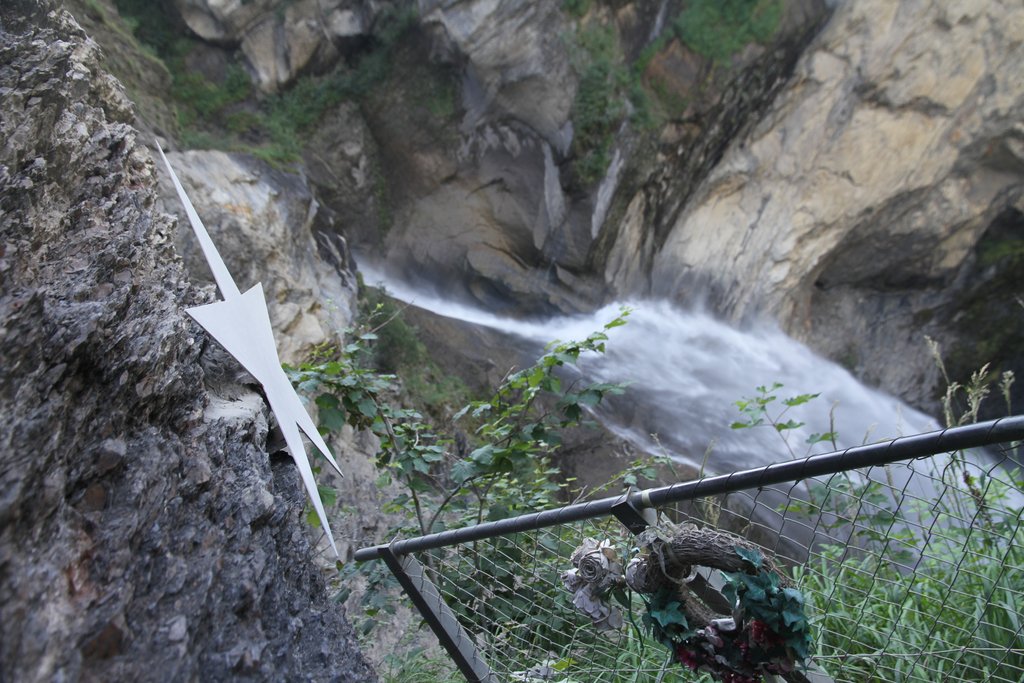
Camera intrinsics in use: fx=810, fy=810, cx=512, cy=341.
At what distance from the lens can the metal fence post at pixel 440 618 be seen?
7.14ft

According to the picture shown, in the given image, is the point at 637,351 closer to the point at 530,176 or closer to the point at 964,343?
the point at 530,176

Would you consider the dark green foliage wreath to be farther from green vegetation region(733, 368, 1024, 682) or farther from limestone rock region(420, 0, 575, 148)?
limestone rock region(420, 0, 575, 148)

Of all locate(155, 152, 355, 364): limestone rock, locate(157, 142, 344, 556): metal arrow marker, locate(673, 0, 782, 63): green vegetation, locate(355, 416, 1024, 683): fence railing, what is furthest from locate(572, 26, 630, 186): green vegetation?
locate(157, 142, 344, 556): metal arrow marker

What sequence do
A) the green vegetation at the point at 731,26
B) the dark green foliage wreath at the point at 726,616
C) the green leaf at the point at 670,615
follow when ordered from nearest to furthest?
the dark green foliage wreath at the point at 726,616
the green leaf at the point at 670,615
the green vegetation at the point at 731,26

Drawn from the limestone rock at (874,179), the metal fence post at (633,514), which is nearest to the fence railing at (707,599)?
the metal fence post at (633,514)

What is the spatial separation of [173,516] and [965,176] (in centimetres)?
1338

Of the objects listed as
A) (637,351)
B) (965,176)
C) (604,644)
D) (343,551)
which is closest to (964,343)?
(965,176)

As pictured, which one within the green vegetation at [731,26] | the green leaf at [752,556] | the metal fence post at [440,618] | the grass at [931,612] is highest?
the green vegetation at [731,26]

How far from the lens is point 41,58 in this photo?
2047 mm

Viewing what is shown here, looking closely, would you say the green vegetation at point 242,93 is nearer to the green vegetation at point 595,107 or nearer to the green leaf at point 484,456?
the green vegetation at point 595,107

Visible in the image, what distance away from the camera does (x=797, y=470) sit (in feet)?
5.08

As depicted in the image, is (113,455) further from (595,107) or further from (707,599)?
(595,107)

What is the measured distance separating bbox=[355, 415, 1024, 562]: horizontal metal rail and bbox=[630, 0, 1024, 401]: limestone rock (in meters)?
10.1

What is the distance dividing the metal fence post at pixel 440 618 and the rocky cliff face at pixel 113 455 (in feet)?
0.92
